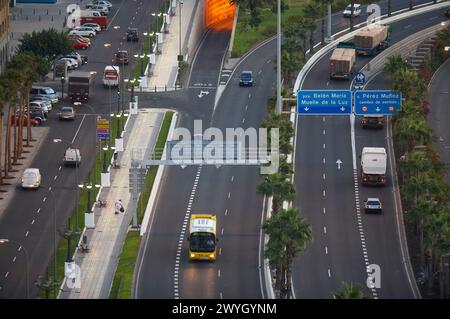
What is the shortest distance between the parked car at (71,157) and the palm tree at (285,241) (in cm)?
4224

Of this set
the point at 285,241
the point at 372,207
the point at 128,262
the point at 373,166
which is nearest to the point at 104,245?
the point at 128,262

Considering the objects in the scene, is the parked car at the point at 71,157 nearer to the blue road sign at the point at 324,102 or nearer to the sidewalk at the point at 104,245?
the sidewalk at the point at 104,245

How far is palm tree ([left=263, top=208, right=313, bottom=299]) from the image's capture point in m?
156

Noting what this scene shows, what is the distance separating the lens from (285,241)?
155875mm

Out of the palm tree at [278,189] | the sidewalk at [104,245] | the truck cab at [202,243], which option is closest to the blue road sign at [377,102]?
the palm tree at [278,189]

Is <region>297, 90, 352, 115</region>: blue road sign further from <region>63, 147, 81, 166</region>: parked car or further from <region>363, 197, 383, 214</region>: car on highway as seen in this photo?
<region>63, 147, 81, 166</region>: parked car

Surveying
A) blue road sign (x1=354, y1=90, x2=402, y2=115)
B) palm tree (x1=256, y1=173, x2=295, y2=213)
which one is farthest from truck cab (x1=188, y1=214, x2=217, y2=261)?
blue road sign (x1=354, y1=90, x2=402, y2=115)

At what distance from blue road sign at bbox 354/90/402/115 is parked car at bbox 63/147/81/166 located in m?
33.4

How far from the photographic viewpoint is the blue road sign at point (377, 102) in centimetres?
17675

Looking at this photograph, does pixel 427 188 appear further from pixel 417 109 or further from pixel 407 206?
pixel 417 109

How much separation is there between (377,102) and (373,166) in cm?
1099

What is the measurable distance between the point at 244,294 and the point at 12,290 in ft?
66.6

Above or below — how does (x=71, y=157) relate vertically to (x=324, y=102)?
below

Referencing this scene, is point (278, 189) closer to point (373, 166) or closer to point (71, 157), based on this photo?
point (373, 166)
